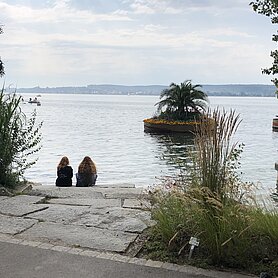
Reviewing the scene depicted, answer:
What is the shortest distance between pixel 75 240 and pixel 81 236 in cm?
13

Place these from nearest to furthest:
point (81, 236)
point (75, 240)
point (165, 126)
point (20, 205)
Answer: point (75, 240), point (81, 236), point (20, 205), point (165, 126)

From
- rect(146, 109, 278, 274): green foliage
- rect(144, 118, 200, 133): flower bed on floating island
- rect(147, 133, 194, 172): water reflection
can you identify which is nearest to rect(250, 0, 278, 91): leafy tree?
rect(146, 109, 278, 274): green foliage

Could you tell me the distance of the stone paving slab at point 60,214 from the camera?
521 centimetres

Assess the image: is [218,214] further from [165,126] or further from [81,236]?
[165,126]

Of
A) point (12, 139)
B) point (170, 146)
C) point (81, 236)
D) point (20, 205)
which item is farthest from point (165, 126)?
point (81, 236)

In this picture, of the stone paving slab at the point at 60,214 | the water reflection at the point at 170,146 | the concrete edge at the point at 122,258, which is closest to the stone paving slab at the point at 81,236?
the concrete edge at the point at 122,258

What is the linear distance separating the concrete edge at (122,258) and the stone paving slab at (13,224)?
6.8 inches

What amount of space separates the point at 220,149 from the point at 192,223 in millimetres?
699

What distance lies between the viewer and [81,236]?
4.58 m

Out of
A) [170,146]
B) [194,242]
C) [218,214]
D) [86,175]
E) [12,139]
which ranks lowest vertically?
[170,146]

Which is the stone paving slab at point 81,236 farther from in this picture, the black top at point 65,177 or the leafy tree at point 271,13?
the black top at point 65,177

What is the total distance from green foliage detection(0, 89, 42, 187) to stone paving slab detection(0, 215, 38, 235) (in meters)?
1.95

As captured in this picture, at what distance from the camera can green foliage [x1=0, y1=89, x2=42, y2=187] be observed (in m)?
7.12

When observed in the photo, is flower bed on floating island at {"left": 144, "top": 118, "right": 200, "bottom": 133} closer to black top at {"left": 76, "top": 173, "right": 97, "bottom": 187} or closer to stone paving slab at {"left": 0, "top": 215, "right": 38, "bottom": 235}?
black top at {"left": 76, "top": 173, "right": 97, "bottom": 187}
